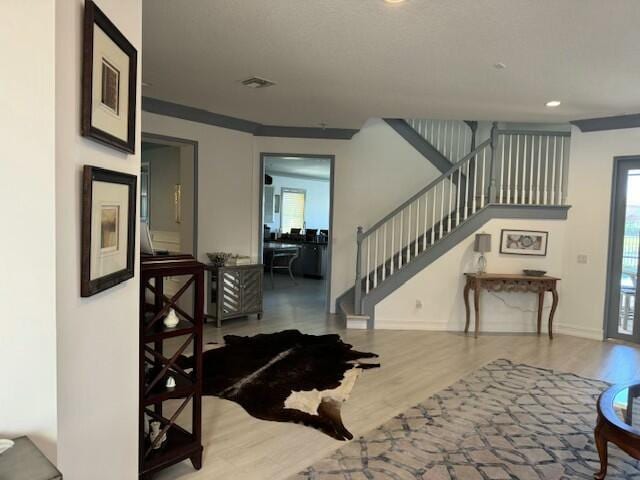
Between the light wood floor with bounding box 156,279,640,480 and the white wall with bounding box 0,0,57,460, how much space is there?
1.50 m

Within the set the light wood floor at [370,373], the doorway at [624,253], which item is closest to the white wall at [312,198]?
the light wood floor at [370,373]

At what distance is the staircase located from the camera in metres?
5.77

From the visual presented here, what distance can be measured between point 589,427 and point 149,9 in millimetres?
4147

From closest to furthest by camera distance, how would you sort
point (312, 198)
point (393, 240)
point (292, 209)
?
point (393, 240) → point (292, 209) → point (312, 198)

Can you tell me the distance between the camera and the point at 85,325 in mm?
1448

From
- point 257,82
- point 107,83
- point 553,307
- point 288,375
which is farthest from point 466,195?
point 107,83

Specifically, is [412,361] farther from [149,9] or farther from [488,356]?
[149,9]

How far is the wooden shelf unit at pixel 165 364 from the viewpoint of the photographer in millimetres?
2168

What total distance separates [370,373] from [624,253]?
376cm

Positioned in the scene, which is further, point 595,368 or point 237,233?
point 237,233

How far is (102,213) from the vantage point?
1.52 metres

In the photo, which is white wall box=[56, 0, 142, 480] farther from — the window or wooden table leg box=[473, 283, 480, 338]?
the window

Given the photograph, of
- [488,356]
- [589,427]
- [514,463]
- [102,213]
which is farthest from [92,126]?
[488,356]

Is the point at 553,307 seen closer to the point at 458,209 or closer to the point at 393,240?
the point at 458,209
